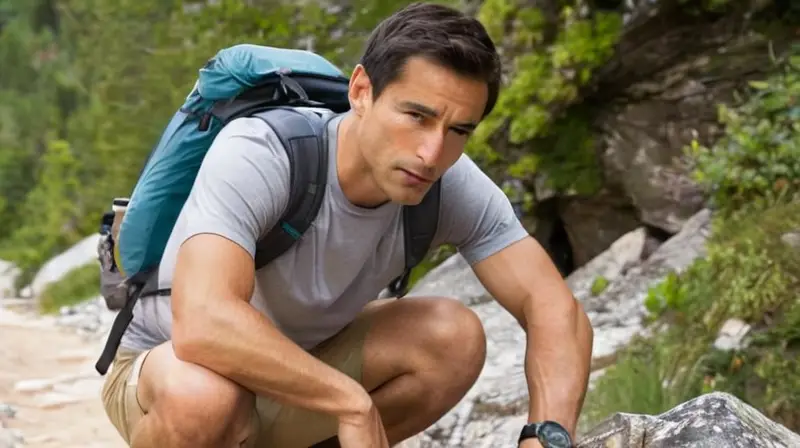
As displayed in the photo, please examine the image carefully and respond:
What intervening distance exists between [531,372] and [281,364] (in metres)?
0.79

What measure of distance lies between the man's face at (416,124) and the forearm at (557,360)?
554mm

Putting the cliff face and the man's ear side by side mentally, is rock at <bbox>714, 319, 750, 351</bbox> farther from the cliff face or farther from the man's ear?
the man's ear

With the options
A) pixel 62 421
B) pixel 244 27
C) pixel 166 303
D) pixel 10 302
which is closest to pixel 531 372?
pixel 166 303

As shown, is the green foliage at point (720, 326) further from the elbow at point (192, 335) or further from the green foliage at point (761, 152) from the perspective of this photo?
the elbow at point (192, 335)

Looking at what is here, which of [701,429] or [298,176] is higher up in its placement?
[298,176]

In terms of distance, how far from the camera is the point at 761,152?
514 centimetres

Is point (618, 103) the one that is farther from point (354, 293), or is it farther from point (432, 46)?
point (432, 46)

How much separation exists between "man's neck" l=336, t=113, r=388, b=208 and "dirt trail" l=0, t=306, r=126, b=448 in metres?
Result: 3.27

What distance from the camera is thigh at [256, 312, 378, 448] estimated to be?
2994 mm

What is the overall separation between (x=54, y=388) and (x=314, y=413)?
4471 mm

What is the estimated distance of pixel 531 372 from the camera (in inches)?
110

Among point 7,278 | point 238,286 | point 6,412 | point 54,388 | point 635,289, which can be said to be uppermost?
point 238,286

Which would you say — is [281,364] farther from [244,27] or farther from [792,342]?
[244,27]

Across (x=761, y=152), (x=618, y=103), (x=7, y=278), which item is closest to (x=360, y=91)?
(x=761, y=152)
